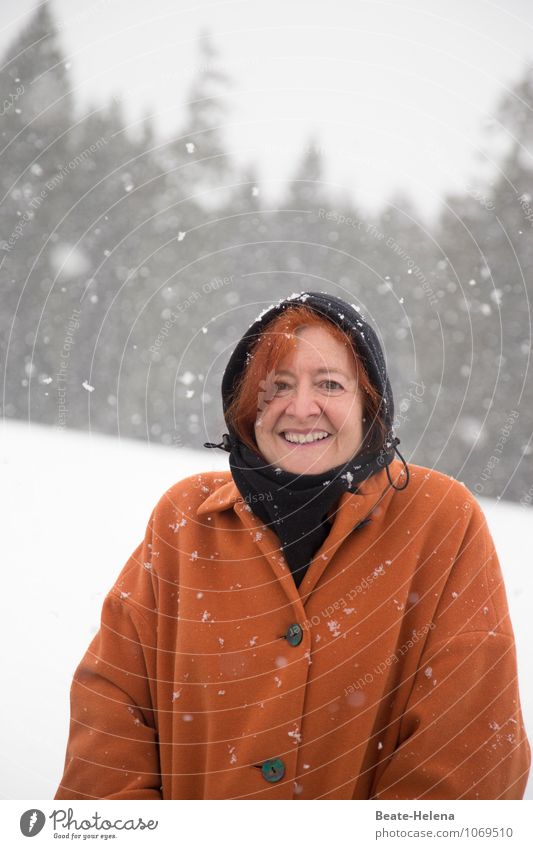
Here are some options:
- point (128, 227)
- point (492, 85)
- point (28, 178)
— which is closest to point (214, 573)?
point (28, 178)

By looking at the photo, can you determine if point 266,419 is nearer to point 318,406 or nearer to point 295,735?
point 318,406

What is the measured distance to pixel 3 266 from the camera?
243cm

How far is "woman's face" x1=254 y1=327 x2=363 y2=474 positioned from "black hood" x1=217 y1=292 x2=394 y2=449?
4cm

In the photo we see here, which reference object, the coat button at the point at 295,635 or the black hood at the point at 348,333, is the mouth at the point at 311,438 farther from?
the coat button at the point at 295,635

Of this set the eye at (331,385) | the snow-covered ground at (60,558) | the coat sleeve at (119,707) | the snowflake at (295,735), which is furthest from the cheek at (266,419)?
the snow-covered ground at (60,558)

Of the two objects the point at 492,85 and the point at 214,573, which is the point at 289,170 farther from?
the point at 214,573

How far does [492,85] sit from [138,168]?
54.0 inches

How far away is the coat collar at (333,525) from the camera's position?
4.38ft

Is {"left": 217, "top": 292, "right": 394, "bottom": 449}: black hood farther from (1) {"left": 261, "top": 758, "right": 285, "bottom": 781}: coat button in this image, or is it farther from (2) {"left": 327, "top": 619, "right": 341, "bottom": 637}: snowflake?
(1) {"left": 261, "top": 758, "right": 285, "bottom": 781}: coat button

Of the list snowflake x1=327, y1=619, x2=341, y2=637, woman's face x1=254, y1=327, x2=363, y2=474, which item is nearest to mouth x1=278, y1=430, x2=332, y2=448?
woman's face x1=254, y1=327, x2=363, y2=474

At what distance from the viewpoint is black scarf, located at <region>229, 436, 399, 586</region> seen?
4.46 ft

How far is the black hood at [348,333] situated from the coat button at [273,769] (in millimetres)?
732
